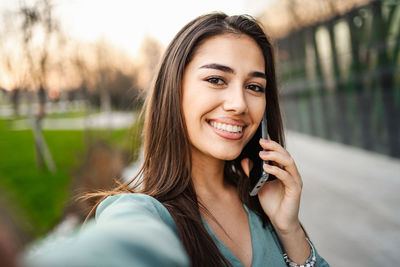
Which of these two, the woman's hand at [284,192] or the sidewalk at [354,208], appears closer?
the woman's hand at [284,192]

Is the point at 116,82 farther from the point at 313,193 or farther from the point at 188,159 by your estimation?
the point at 188,159

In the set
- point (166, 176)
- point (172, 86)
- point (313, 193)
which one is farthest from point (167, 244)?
point (313, 193)

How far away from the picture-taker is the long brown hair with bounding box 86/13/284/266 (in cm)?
133

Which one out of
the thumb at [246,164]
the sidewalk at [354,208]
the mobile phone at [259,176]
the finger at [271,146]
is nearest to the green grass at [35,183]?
the thumb at [246,164]

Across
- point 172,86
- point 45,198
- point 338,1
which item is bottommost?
point 45,198

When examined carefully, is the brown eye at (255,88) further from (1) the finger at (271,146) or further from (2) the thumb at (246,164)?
(2) the thumb at (246,164)

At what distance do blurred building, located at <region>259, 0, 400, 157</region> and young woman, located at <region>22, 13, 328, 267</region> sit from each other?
4.25 metres

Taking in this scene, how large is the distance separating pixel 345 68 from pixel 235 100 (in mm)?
9458

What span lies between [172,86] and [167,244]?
3.35 feet

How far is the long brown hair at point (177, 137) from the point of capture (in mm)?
1334

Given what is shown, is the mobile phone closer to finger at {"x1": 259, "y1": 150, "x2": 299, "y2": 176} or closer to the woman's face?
finger at {"x1": 259, "y1": 150, "x2": 299, "y2": 176}

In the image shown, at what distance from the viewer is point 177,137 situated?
4.93ft

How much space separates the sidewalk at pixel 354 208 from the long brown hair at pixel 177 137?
9.27 ft

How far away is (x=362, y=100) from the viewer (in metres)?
8.85
